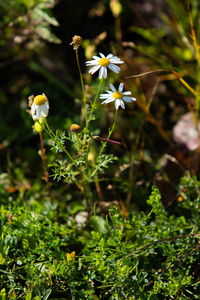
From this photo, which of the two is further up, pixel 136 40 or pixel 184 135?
pixel 136 40

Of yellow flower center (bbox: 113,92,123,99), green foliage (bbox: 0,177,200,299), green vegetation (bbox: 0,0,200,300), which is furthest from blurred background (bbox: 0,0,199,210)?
yellow flower center (bbox: 113,92,123,99)

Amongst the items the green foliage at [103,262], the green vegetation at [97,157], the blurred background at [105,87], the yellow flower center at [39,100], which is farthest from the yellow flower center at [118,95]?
the blurred background at [105,87]

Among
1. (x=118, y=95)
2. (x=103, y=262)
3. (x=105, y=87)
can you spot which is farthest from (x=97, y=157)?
(x=105, y=87)

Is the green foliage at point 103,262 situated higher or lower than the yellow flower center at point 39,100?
lower

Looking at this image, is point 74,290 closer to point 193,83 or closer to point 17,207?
point 17,207

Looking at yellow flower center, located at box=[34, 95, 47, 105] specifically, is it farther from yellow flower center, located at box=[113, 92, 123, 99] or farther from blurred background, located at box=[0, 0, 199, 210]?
blurred background, located at box=[0, 0, 199, 210]

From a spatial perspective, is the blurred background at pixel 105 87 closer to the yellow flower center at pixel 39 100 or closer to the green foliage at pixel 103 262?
the green foliage at pixel 103 262

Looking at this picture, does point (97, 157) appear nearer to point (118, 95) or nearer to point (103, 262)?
point (118, 95)

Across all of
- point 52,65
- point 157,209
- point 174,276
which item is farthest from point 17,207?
point 52,65
